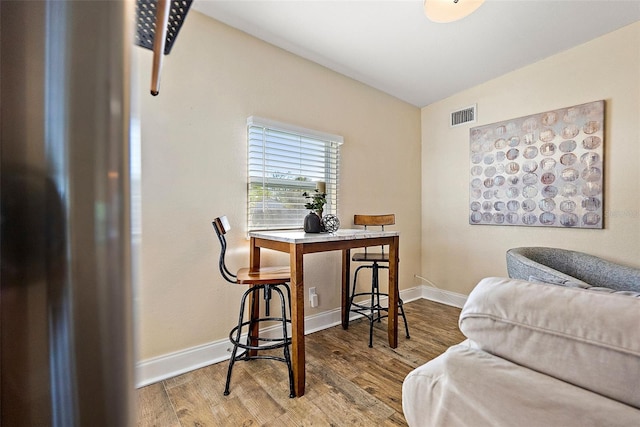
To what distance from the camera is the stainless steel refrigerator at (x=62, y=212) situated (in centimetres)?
16

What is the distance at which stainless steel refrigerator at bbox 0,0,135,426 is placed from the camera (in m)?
0.16

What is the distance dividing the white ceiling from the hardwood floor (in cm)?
247

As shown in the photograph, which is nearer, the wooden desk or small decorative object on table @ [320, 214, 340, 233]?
the wooden desk

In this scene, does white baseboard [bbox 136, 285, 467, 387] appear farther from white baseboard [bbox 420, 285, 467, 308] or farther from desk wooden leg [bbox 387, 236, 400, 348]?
white baseboard [bbox 420, 285, 467, 308]

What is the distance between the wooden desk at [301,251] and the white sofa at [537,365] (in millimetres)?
934

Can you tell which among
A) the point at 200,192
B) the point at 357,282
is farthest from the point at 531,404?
the point at 357,282

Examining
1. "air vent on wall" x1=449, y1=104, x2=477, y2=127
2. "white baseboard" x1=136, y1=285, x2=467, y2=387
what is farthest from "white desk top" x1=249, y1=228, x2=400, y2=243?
"air vent on wall" x1=449, y1=104, x2=477, y2=127

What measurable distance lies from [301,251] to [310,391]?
828 mm

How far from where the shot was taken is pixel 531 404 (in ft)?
1.98

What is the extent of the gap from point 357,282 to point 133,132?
2876mm

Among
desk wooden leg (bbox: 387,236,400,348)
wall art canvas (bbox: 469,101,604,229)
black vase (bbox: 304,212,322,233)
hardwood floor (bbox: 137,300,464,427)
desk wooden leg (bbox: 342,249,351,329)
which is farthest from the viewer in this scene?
desk wooden leg (bbox: 342,249,351,329)

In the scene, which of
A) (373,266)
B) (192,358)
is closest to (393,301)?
(373,266)

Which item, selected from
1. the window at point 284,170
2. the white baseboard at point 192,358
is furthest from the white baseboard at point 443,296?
the window at point 284,170

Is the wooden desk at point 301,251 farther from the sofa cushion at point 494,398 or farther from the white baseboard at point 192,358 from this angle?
the sofa cushion at point 494,398
